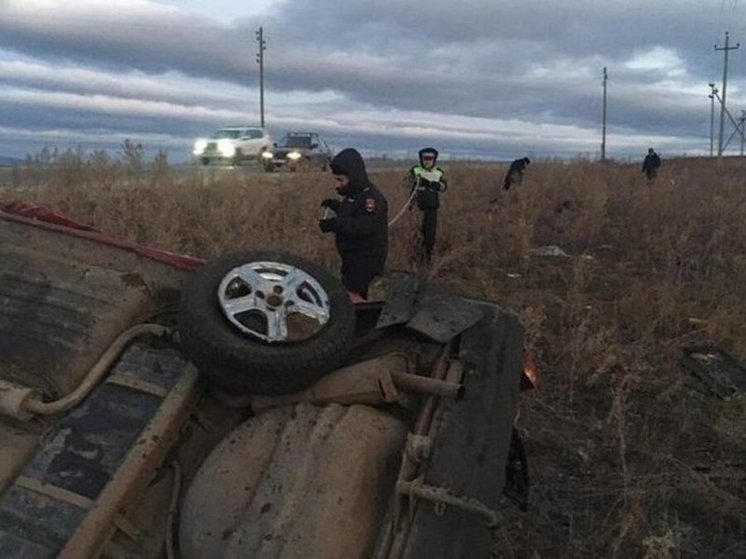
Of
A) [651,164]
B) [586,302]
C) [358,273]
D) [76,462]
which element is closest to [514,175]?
[651,164]

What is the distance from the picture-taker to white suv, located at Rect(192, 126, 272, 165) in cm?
2638

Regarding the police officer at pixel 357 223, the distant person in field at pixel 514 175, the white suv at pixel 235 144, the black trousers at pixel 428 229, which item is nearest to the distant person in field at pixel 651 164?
the distant person in field at pixel 514 175

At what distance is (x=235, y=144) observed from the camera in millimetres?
27141

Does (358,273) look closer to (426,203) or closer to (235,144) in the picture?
(426,203)

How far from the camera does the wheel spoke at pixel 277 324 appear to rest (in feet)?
8.90

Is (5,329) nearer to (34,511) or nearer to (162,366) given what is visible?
(162,366)

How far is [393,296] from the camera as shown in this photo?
2.99 meters

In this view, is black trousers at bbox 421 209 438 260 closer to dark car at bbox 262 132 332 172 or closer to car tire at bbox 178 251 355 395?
car tire at bbox 178 251 355 395

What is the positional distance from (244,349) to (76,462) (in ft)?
1.96

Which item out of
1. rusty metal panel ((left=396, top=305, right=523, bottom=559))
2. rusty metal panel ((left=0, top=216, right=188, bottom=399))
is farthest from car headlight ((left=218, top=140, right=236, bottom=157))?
rusty metal panel ((left=396, top=305, right=523, bottom=559))

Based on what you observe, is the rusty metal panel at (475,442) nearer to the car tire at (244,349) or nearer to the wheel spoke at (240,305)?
the car tire at (244,349)

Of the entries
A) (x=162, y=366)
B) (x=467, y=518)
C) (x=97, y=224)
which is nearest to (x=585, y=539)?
(x=467, y=518)

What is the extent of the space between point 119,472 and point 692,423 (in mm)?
3580

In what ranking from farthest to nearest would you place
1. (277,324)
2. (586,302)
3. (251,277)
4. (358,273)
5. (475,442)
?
1. (586,302)
2. (358,273)
3. (251,277)
4. (277,324)
5. (475,442)
